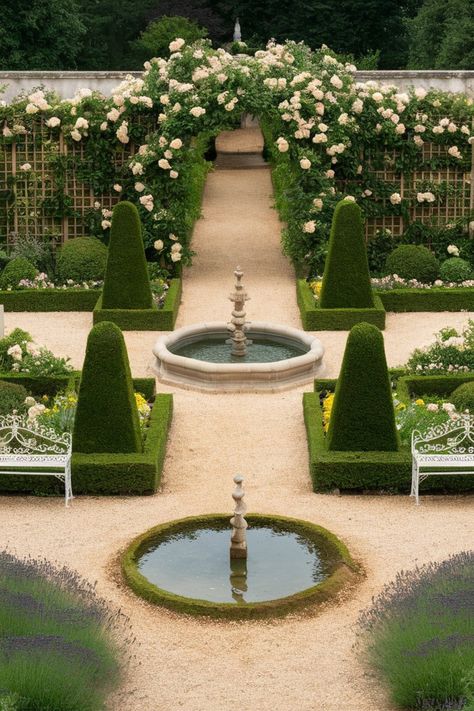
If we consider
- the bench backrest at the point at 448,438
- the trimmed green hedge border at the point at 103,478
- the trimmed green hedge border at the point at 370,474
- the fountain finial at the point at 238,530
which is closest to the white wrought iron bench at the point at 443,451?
the bench backrest at the point at 448,438

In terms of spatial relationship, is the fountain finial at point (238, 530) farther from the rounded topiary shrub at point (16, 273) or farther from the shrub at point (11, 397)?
the rounded topiary shrub at point (16, 273)

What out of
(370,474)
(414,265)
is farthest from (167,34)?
(370,474)

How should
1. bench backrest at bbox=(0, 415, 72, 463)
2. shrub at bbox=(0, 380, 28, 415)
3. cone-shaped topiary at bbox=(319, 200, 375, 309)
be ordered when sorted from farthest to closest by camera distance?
cone-shaped topiary at bbox=(319, 200, 375, 309), shrub at bbox=(0, 380, 28, 415), bench backrest at bbox=(0, 415, 72, 463)

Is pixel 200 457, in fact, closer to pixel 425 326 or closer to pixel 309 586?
pixel 309 586

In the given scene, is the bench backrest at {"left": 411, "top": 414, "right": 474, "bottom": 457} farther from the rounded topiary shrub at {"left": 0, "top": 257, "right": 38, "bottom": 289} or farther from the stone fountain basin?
the rounded topiary shrub at {"left": 0, "top": 257, "right": 38, "bottom": 289}

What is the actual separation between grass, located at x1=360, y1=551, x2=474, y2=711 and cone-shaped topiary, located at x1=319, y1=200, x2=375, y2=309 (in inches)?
430

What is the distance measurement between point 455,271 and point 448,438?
9444 millimetres

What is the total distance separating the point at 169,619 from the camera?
12.6 m

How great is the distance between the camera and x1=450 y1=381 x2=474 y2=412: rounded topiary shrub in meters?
17.0

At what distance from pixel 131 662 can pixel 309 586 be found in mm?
2088

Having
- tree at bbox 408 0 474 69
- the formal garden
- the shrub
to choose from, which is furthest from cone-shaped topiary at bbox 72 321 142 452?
tree at bbox 408 0 474 69

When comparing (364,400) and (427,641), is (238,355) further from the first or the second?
(427,641)

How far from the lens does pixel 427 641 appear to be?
1077 centimetres

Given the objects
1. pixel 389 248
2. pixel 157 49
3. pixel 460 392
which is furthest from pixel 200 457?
pixel 157 49
